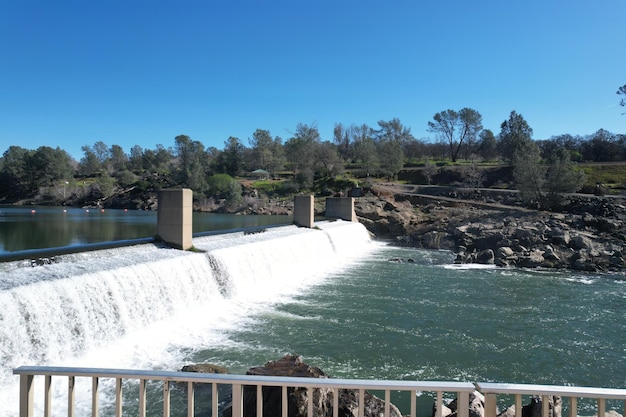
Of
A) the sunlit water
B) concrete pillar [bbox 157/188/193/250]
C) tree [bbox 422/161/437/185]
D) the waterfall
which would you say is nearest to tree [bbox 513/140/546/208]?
the sunlit water

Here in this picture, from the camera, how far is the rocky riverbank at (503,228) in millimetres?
21391

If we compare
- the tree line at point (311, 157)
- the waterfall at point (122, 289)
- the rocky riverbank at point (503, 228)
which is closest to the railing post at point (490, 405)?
the waterfall at point (122, 289)

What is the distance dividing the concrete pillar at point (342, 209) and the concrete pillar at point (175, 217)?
20633 millimetres

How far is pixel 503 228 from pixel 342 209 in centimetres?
1176

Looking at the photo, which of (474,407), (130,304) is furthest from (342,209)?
(474,407)

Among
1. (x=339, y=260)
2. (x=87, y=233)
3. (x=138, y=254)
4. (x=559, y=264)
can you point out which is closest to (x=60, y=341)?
(x=138, y=254)

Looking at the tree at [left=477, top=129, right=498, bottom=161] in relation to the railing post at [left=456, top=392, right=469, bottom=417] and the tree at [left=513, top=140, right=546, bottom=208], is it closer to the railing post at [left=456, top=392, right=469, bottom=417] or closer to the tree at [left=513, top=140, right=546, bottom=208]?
the tree at [left=513, top=140, right=546, bottom=208]

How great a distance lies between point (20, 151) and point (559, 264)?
110 meters

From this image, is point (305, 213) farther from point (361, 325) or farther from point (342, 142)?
point (342, 142)

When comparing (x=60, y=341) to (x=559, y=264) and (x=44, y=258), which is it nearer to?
(x=44, y=258)

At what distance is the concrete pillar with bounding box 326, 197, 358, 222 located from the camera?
33562mm

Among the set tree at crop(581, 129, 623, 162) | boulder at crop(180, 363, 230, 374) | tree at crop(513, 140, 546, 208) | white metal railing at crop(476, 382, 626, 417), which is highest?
tree at crop(581, 129, 623, 162)

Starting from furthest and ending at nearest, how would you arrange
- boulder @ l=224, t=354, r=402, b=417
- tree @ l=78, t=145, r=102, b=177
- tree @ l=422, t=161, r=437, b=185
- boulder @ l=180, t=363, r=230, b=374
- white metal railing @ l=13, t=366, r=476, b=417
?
tree @ l=78, t=145, r=102, b=177 < tree @ l=422, t=161, r=437, b=185 < boulder @ l=180, t=363, r=230, b=374 < boulder @ l=224, t=354, r=402, b=417 < white metal railing @ l=13, t=366, r=476, b=417

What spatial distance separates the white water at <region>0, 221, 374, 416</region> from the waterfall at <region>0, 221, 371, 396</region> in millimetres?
19
